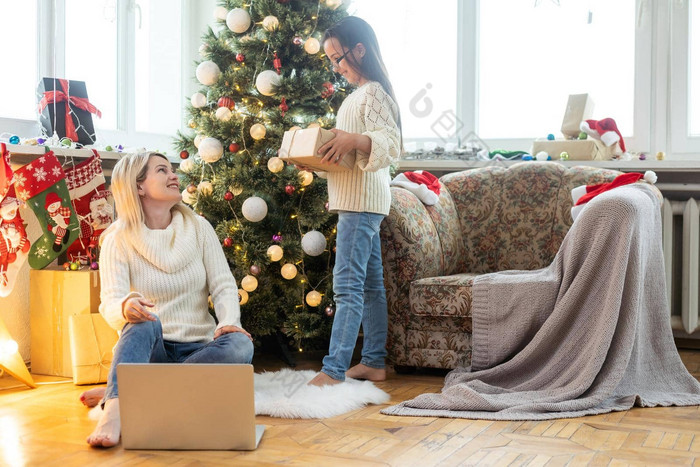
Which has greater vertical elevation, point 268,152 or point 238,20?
point 238,20

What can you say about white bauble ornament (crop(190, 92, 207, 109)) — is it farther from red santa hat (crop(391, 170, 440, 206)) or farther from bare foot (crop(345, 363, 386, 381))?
bare foot (crop(345, 363, 386, 381))

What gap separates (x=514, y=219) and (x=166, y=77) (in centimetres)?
191

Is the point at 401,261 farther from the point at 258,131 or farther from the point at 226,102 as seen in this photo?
the point at 226,102

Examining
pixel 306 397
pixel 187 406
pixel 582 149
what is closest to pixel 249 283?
pixel 306 397

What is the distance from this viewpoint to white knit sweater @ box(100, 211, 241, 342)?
2.25m

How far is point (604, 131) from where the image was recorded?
3422 mm

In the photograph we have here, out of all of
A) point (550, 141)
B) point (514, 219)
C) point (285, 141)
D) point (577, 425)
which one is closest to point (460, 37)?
point (550, 141)

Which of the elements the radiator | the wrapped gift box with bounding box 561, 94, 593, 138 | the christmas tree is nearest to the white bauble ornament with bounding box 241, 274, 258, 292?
the christmas tree

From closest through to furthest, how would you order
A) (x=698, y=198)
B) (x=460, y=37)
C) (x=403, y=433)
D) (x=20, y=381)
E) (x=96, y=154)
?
(x=403, y=433) < (x=20, y=381) < (x=96, y=154) < (x=698, y=198) < (x=460, y=37)

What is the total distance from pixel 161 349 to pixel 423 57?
2301mm

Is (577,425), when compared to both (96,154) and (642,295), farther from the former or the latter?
(96,154)

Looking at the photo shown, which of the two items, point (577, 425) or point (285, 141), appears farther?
point (285, 141)

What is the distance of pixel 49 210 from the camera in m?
2.87

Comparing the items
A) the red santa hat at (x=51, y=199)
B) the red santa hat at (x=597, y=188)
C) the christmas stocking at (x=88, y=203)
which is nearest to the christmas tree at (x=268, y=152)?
the christmas stocking at (x=88, y=203)
